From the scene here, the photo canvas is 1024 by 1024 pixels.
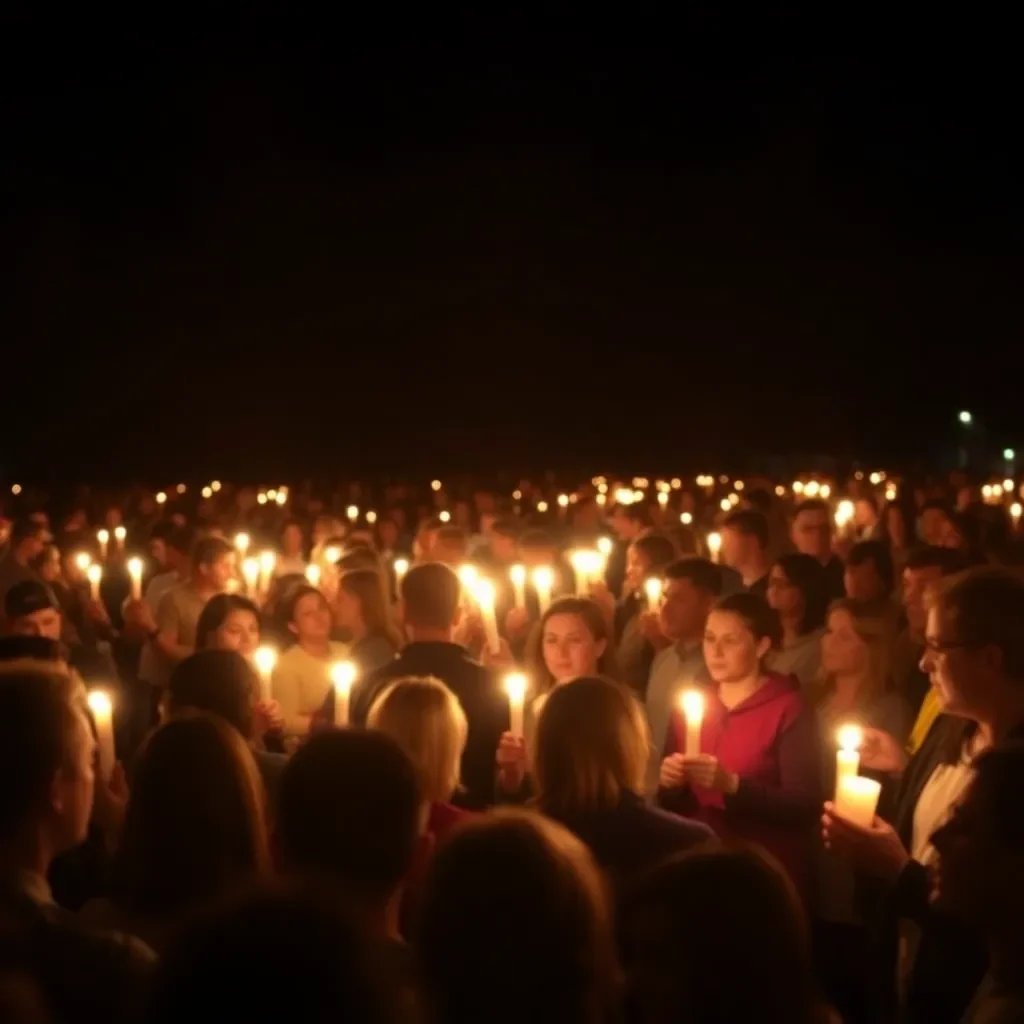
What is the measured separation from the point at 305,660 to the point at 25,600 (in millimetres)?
1313

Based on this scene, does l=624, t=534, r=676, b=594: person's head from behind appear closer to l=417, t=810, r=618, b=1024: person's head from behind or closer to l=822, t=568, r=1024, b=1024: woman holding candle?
l=822, t=568, r=1024, b=1024: woman holding candle

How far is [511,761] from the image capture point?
4891 mm

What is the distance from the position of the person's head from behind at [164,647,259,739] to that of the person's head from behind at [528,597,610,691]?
5.15 feet

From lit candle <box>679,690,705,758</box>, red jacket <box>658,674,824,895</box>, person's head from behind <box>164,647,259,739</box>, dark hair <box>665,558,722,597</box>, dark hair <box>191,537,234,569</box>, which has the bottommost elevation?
red jacket <box>658,674,824,895</box>

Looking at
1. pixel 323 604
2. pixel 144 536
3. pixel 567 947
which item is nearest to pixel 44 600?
pixel 323 604

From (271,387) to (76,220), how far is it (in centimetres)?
699

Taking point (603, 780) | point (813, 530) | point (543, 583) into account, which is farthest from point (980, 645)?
point (813, 530)

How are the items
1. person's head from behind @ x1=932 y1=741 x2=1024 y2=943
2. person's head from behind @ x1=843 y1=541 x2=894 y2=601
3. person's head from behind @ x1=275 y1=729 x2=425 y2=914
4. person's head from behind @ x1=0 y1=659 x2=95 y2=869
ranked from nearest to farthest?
person's head from behind @ x1=932 y1=741 x2=1024 y2=943 → person's head from behind @ x1=0 y1=659 x2=95 y2=869 → person's head from behind @ x1=275 y1=729 x2=425 y2=914 → person's head from behind @ x1=843 y1=541 x2=894 y2=601

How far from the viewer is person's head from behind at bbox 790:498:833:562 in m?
9.10

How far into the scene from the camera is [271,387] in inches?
1516

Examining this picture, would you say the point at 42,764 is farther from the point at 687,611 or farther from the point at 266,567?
the point at 266,567

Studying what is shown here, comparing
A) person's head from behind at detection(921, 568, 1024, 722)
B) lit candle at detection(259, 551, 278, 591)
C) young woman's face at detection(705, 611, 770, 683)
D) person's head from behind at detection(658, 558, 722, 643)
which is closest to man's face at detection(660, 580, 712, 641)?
person's head from behind at detection(658, 558, 722, 643)

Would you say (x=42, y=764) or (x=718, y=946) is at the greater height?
(x=42, y=764)

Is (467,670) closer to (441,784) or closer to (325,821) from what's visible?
(441,784)
